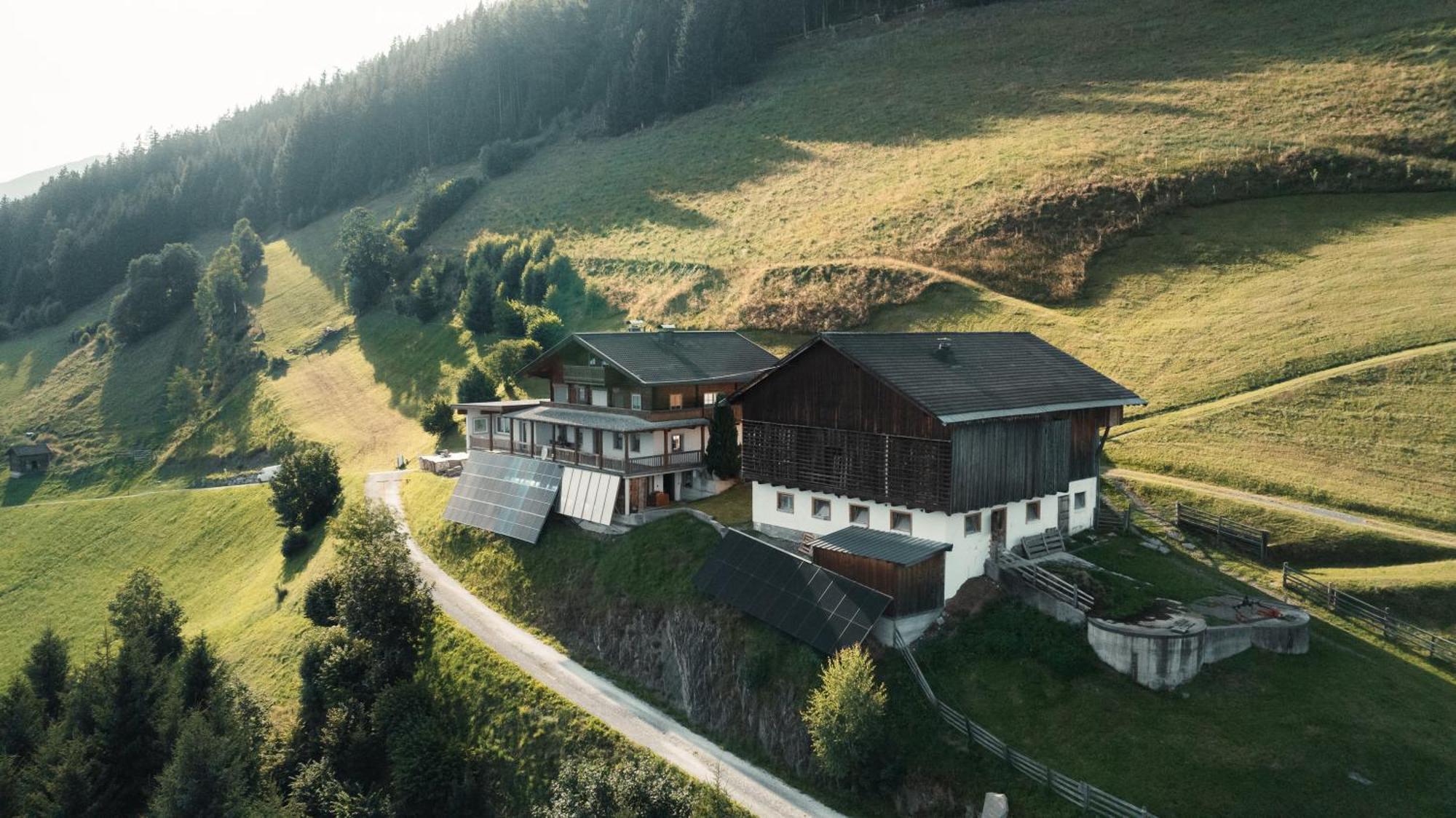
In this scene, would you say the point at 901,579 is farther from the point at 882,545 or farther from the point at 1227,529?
the point at 1227,529

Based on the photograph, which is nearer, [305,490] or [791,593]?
[791,593]

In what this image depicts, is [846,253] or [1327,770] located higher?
[846,253]

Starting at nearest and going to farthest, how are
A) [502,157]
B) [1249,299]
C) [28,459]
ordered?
[1249,299], [28,459], [502,157]

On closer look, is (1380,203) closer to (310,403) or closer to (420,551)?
(420,551)

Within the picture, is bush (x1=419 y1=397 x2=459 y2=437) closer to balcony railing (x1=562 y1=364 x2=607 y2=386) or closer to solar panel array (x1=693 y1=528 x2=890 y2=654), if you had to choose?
balcony railing (x1=562 y1=364 x2=607 y2=386)

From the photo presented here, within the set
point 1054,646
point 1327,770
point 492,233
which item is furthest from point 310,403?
point 1327,770

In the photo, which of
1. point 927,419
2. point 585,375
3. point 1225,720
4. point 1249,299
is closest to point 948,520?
point 927,419
